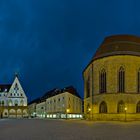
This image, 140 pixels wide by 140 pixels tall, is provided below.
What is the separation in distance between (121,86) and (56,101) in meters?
41.1

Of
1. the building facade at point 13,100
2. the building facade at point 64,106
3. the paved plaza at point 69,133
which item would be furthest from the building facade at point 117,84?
the building facade at point 13,100

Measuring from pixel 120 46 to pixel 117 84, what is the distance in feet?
30.5

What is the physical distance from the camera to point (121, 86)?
6347cm

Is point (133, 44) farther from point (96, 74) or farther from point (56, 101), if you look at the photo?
point (56, 101)

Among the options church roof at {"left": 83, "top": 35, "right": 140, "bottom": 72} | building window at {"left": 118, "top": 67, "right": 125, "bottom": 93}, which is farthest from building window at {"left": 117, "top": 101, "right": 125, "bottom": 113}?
church roof at {"left": 83, "top": 35, "right": 140, "bottom": 72}

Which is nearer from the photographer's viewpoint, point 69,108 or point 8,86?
point 69,108

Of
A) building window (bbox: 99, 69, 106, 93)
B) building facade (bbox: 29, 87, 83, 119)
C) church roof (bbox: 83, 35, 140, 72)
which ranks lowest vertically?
building facade (bbox: 29, 87, 83, 119)

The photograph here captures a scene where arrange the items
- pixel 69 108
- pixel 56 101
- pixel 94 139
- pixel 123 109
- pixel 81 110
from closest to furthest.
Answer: pixel 94 139 < pixel 123 109 < pixel 69 108 < pixel 56 101 < pixel 81 110

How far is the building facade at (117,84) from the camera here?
205ft

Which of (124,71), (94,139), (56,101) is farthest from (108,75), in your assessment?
(94,139)

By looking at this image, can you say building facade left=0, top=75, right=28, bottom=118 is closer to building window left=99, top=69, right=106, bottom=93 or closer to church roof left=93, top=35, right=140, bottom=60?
church roof left=93, top=35, right=140, bottom=60

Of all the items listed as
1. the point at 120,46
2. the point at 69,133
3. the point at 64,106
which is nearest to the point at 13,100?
the point at 64,106

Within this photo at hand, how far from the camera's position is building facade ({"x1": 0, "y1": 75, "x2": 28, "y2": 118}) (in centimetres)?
11806

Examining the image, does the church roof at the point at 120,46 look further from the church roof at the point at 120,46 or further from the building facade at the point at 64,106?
the building facade at the point at 64,106
